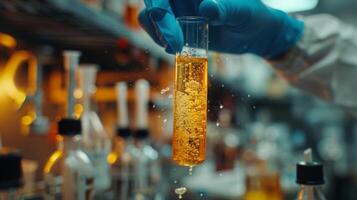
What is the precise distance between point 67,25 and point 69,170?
78cm

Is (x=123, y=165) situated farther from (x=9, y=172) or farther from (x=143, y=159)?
(x=9, y=172)

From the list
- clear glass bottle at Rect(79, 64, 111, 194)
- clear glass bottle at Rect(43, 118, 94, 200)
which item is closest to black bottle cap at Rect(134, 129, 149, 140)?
clear glass bottle at Rect(79, 64, 111, 194)

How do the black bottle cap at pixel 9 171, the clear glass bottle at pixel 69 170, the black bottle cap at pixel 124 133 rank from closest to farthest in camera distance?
the black bottle cap at pixel 9 171, the clear glass bottle at pixel 69 170, the black bottle cap at pixel 124 133

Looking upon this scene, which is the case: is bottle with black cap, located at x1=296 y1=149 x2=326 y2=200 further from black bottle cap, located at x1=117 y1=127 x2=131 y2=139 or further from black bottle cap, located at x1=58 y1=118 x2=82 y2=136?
black bottle cap, located at x1=117 y1=127 x2=131 y2=139

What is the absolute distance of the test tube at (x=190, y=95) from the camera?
70 cm

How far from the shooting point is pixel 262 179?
4.51 feet

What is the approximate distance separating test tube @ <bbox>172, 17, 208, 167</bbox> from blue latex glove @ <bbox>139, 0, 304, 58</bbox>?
0.02 meters

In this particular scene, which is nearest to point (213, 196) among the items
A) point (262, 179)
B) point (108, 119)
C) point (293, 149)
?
point (108, 119)

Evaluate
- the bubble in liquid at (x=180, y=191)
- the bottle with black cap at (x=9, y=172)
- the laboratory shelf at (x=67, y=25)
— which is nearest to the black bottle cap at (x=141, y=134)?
the laboratory shelf at (x=67, y=25)

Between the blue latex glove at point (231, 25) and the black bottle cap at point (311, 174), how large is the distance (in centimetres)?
29

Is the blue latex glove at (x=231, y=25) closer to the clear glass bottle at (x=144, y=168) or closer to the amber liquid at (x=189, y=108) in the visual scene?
the amber liquid at (x=189, y=108)

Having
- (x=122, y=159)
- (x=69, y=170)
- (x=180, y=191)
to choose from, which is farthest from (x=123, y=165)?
(x=180, y=191)

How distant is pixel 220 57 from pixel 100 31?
0.75 m

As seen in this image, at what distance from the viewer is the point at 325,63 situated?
53.7 inches
